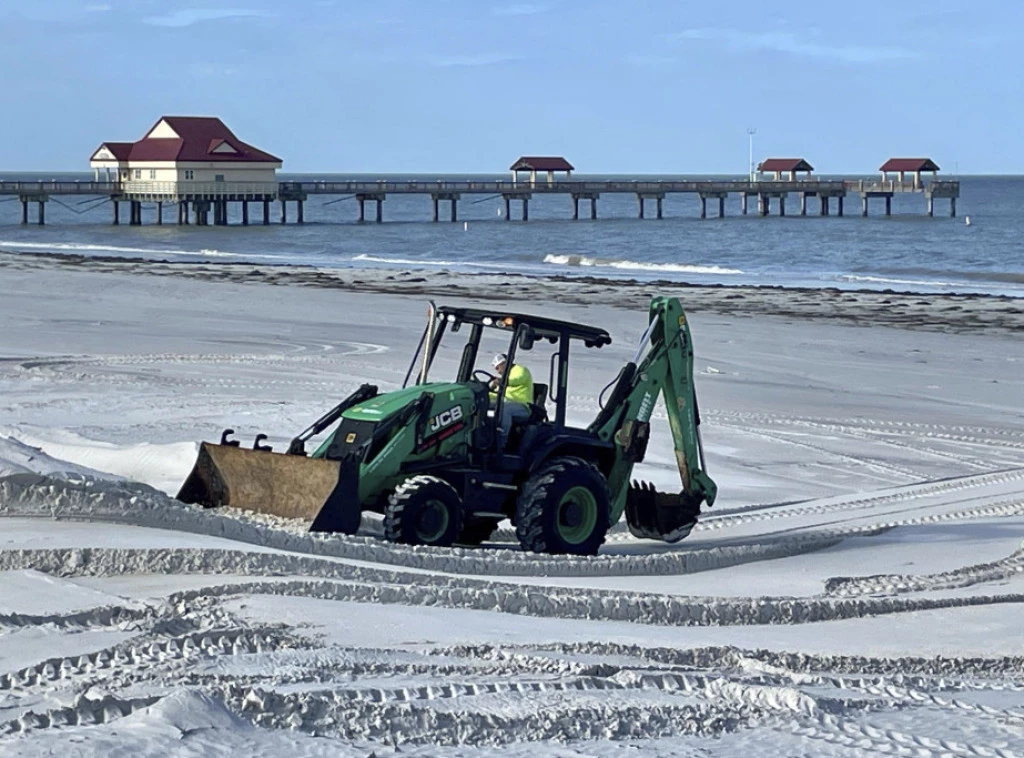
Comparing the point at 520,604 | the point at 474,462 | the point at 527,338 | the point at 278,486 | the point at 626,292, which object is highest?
the point at 527,338

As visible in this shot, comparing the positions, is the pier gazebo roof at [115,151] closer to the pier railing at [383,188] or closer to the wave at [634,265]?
the pier railing at [383,188]

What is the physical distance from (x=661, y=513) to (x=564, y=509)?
1140mm

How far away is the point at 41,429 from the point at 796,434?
8.05 m

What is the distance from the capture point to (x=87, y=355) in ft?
78.8

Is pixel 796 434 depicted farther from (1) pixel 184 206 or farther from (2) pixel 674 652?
(1) pixel 184 206

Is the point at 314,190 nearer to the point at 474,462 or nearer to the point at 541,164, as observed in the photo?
the point at 541,164

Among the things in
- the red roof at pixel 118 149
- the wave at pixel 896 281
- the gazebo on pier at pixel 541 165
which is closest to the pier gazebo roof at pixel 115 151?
the red roof at pixel 118 149

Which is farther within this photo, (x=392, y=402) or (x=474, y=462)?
(x=474, y=462)

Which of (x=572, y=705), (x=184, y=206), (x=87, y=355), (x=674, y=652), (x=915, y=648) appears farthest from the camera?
(x=184, y=206)

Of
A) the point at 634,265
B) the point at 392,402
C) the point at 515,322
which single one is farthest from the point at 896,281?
the point at 392,402

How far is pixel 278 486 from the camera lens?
36.2 feet

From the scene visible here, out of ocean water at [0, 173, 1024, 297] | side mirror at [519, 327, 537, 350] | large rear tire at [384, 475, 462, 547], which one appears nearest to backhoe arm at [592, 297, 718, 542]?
side mirror at [519, 327, 537, 350]

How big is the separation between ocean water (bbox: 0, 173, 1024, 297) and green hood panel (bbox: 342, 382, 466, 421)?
37.7 meters

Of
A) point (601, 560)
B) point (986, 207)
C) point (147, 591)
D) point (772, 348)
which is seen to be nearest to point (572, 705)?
point (147, 591)
